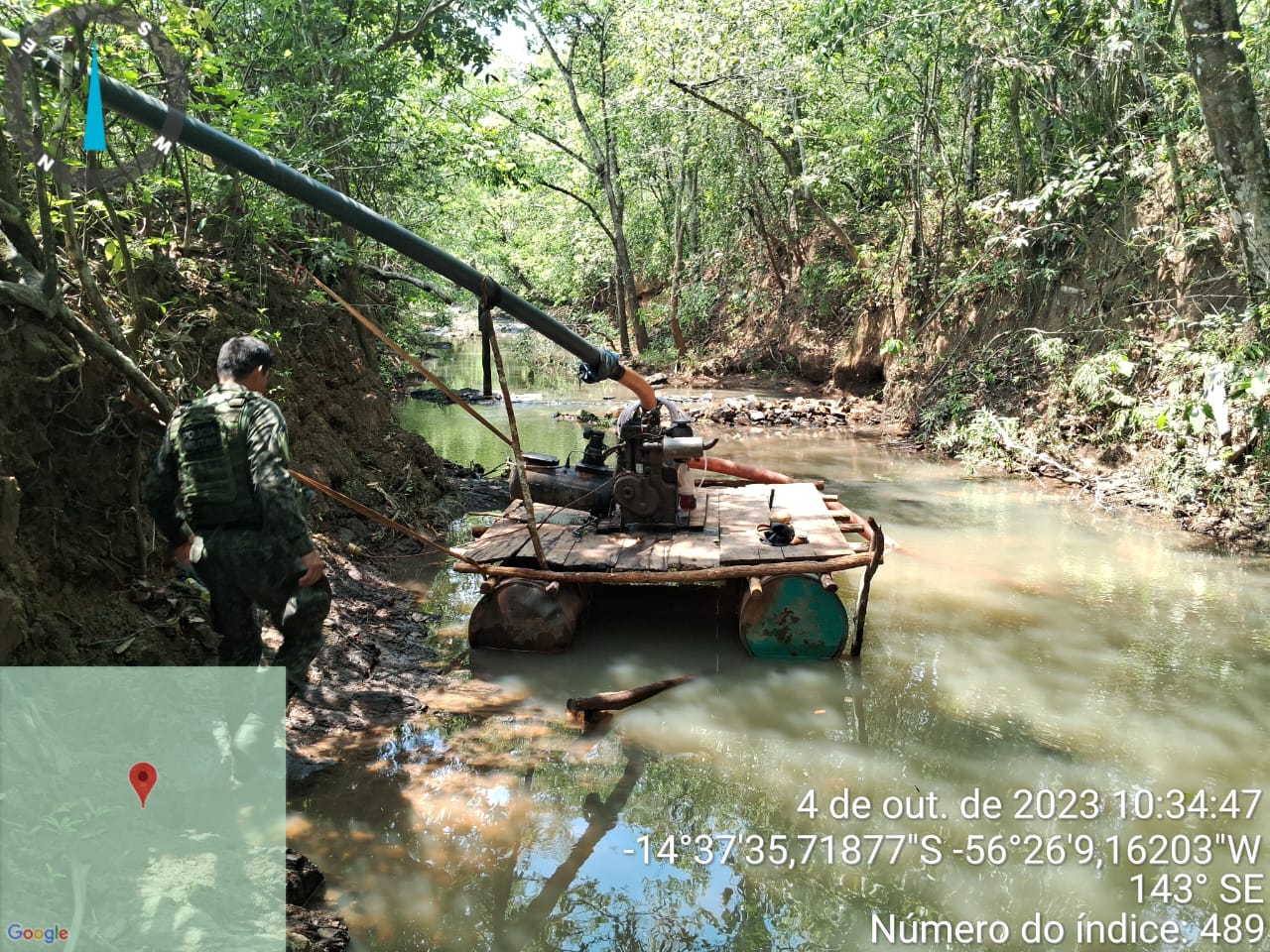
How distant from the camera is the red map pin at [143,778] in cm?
374

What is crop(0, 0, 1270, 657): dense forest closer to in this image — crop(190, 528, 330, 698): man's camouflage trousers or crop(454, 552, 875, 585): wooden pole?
crop(190, 528, 330, 698): man's camouflage trousers

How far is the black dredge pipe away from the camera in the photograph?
387 centimetres

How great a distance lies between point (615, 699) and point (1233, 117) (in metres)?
7.75

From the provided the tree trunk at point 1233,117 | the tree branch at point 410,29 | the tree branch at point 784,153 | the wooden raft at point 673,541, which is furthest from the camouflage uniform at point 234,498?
the tree branch at point 784,153

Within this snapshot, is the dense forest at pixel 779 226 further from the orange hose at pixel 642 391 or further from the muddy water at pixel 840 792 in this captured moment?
the orange hose at pixel 642 391

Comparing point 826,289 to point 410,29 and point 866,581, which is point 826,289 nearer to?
point 410,29

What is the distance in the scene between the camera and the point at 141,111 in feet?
12.7

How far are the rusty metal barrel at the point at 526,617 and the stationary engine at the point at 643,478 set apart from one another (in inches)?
38.2

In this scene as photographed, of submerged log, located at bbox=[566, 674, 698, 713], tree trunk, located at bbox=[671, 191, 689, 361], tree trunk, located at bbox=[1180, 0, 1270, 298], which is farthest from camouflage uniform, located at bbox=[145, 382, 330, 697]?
tree trunk, located at bbox=[671, 191, 689, 361]

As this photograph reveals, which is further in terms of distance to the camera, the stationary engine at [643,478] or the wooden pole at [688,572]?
the stationary engine at [643,478]

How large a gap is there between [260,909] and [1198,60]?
9503 millimetres

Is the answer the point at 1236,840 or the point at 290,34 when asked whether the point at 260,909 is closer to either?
the point at 1236,840

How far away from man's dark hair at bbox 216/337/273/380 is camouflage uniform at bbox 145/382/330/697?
0.07m

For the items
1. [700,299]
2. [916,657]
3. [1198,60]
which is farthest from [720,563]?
[700,299]
